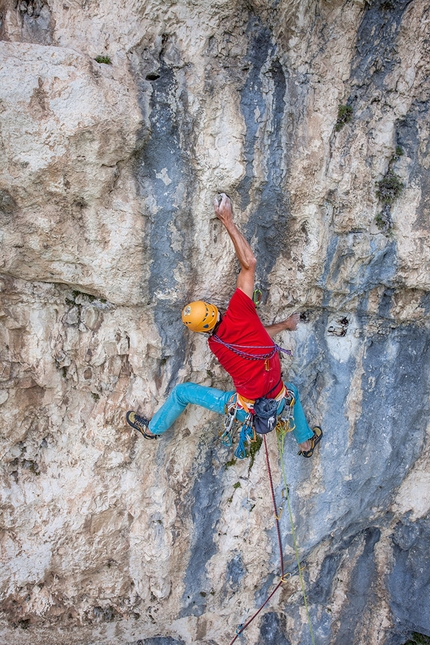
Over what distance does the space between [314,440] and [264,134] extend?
3.01 metres

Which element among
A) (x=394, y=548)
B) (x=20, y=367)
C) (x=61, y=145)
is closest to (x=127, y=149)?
(x=61, y=145)

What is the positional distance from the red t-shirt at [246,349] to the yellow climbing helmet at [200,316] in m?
0.10

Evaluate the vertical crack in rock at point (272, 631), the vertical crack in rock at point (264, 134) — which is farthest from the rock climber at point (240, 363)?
the vertical crack in rock at point (272, 631)

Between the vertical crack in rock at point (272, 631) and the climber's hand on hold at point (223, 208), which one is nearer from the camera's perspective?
the climber's hand on hold at point (223, 208)

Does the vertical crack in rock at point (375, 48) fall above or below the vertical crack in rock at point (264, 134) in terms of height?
above

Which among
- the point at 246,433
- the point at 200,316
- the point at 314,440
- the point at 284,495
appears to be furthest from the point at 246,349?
the point at 284,495

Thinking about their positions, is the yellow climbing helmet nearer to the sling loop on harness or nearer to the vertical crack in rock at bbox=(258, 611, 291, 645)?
the sling loop on harness

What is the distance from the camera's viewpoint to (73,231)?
375 centimetres

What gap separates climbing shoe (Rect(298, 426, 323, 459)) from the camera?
4.83m

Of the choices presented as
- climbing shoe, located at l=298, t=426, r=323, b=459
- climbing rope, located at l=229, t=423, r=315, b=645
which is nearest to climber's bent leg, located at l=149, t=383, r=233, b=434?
climbing rope, located at l=229, t=423, r=315, b=645

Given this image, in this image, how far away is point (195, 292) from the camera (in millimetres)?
4137

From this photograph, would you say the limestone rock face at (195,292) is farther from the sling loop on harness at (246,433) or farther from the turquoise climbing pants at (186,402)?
the sling loop on harness at (246,433)

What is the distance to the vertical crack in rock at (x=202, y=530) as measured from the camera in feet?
16.6

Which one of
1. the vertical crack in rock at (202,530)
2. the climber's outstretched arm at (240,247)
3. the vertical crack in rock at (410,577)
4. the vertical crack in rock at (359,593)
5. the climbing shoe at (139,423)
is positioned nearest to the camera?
the climber's outstretched arm at (240,247)
